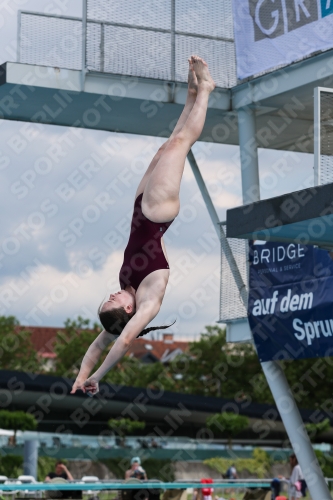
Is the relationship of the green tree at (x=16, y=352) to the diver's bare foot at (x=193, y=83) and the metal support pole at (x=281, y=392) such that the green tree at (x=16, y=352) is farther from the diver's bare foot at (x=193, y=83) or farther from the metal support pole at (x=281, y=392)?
the diver's bare foot at (x=193, y=83)

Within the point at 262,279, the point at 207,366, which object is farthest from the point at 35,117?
the point at 207,366

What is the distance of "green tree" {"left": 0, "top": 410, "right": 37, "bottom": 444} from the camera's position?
27125 millimetres

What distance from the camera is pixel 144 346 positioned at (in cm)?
12606

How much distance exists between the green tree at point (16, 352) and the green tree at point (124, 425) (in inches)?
1431

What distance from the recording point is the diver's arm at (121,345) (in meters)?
5.40

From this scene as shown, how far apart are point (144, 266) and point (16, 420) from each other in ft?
73.6

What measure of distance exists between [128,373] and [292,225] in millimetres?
63442

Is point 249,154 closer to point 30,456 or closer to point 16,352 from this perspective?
point 30,456

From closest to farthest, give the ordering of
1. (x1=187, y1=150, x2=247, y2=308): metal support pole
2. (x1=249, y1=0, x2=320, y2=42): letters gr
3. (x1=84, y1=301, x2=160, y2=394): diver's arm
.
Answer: (x1=84, y1=301, x2=160, y2=394): diver's arm → (x1=249, y1=0, x2=320, y2=42): letters gr → (x1=187, y1=150, x2=247, y2=308): metal support pole

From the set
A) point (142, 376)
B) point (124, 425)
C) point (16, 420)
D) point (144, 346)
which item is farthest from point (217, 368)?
point (144, 346)

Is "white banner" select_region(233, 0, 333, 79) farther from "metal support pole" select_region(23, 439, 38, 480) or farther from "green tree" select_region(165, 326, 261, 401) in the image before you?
"green tree" select_region(165, 326, 261, 401)

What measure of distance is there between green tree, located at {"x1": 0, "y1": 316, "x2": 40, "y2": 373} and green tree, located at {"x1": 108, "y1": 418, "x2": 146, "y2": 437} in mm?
36357

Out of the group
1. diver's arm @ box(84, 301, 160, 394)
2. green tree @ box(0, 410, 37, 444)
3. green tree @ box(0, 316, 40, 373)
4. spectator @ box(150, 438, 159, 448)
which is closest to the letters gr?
diver's arm @ box(84, 301, 160, 394)

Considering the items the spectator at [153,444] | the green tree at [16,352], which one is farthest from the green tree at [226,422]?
the green tree at [16,352]
